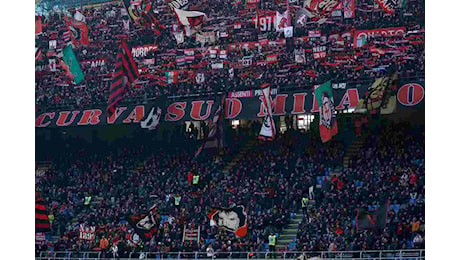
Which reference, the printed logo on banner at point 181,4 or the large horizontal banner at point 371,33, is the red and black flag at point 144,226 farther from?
the large horizontal banner at point 371,33

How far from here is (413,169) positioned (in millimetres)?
26844

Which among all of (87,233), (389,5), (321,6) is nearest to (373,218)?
(389,5)

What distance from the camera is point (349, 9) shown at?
29953 millimetres

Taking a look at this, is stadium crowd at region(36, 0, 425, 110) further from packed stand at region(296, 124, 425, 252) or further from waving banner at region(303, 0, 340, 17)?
packed stand at region(296, 124, 425, 252)

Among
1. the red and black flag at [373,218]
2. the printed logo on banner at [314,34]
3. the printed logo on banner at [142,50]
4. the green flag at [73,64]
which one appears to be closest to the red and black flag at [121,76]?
the printed logo on banner at [142,50]

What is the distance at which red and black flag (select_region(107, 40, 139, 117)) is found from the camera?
30422 mm

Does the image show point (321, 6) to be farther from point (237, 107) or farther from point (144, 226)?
point (144, 226)

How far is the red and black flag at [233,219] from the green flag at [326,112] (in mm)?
3343

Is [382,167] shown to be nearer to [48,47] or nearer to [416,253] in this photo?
[416,253]

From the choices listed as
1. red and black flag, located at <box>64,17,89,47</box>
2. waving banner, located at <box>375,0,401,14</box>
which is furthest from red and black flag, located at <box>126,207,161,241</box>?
waving banner, located at <box>375,0,401,14</box>

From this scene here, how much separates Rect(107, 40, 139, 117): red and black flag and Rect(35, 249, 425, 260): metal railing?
4814 mm

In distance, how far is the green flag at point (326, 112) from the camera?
27797mm

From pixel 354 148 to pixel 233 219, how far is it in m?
4.35

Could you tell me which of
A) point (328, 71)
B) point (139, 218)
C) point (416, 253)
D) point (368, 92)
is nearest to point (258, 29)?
point (328, 71)
